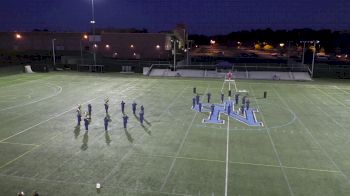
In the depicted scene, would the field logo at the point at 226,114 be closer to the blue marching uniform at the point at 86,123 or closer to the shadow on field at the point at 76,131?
the blue marching uniform at the point at 86,123

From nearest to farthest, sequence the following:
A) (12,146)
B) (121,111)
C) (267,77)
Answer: (12,146) → (121,111) → (267,77)

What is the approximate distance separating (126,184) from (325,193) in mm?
9153

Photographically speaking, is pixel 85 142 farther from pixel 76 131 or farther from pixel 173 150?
pixel 173 150

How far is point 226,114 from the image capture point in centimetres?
2738

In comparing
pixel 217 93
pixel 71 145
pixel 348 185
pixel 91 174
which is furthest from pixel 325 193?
pixel 217 93

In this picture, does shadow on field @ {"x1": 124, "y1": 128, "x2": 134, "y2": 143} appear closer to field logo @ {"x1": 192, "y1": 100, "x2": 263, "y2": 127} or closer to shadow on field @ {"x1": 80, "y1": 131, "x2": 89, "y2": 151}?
shadow on field @ {"x1": 80, "y1": 131, "x2": 89, "y2": 151}

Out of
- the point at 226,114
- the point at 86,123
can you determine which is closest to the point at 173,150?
the point at 86,123

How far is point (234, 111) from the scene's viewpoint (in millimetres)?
28391

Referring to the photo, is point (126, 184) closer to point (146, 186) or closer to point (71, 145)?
point (146, 186)

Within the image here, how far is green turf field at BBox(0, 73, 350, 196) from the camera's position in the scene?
1443 cm

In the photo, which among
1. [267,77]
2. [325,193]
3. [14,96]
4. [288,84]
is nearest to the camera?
[325,193]

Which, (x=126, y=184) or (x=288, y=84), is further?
(x=288, y=84)

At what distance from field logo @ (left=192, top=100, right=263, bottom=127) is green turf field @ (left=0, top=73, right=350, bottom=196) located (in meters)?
0.77

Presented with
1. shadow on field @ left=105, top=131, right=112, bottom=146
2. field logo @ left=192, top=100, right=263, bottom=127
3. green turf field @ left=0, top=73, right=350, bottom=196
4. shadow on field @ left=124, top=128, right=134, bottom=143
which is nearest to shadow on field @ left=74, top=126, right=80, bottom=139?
green turf field @ left=0, top=73, right=350, bottom=196
